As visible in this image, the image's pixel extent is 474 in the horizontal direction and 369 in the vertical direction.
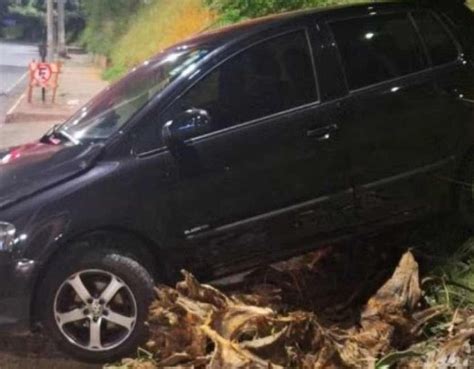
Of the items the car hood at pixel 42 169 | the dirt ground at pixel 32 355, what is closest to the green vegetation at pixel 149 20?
the car hood at pixel 42 169

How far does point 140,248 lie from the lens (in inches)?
159

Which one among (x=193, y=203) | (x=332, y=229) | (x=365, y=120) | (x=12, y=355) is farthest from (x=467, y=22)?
(x=12, y=355)

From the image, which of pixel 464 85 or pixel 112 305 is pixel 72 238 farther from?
pixel 464 85

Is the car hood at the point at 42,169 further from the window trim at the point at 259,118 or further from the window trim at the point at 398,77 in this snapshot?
the window trim at the point at 398,77

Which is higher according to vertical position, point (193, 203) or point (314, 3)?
point (314, 3)

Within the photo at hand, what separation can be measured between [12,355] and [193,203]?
1368 millimetres

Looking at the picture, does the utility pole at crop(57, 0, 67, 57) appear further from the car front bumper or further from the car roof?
the car front bumper

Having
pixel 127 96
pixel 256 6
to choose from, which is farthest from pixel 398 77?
pixel 256 6

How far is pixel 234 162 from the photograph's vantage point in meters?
4.17

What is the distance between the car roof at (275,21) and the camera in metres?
4.48

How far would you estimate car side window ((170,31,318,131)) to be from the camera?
4.21m

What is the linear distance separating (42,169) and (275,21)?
1.70 m

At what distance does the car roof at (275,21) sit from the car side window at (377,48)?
0.27 feet

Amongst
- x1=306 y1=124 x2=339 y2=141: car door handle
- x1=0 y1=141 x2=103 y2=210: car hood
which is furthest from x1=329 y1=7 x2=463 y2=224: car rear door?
x1=0 y1=141 x2=103 y2=210: car hood
